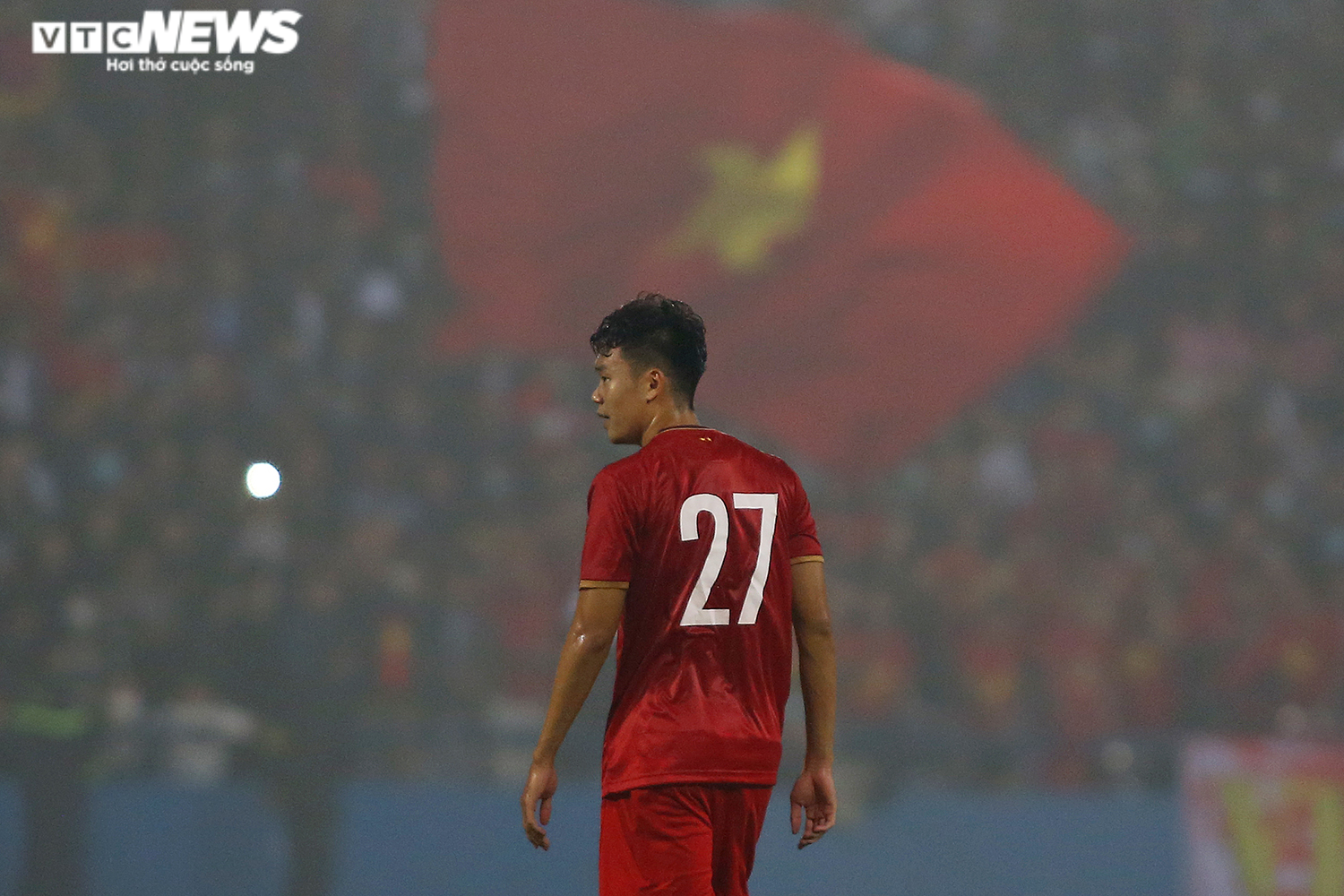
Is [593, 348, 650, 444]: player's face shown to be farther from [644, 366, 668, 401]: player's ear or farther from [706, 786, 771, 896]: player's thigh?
[706, 786, 771, 896]: player's thigh

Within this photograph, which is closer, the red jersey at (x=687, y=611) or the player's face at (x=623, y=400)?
the red jersey at (x=687, y=611)

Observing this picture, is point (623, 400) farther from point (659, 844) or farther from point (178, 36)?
point (178, 36)

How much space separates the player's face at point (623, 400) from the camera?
8.59 ft

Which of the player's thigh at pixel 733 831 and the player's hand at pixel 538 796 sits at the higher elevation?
the player's hand at pixel 538 796

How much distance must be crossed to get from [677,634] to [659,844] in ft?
1.23

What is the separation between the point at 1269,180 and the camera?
5.29 metres

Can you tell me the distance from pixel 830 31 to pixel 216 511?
295 cm

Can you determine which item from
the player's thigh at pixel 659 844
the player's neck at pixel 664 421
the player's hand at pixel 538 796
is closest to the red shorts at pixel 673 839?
the player's thigh at pixel 659 844

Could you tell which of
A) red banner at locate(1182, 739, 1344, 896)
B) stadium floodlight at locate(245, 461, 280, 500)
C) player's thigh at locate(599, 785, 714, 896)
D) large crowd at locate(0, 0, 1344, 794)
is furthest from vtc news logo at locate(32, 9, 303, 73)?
red banner at locate(1182, 739, 1344, 896)

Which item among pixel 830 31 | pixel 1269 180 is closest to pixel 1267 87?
pixel 1269 180

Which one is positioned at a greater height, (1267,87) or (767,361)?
(1267,87)

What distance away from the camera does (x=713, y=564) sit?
2.51 metres

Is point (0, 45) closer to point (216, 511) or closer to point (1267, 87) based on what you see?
point (216, 511)

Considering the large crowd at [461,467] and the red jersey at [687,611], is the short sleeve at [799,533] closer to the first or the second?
the red jersey at [687,611]
